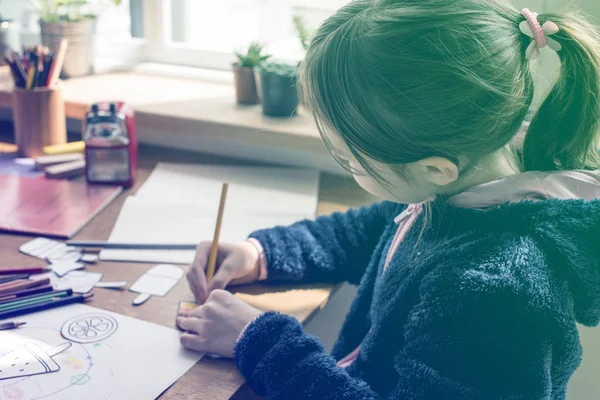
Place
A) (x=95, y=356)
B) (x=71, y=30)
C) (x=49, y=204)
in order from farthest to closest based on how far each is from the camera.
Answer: (x=71, y=30)
(x=49, y=204)
(x=95, y=356)

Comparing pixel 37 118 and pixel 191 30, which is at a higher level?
pixel 191 30

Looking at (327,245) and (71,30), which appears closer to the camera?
(327,245)

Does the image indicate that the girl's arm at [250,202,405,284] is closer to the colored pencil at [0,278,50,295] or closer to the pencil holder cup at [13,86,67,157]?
the colored pencil at [0,278,50,295]

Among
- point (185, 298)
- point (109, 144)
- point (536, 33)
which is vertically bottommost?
point (185, 298)

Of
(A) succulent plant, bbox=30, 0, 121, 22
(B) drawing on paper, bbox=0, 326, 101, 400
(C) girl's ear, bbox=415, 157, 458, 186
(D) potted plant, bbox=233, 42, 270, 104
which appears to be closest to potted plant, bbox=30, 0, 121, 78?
(A) succulent plant, bbox=30, 0, 121, 22

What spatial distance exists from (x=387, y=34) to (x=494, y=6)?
0.12 m

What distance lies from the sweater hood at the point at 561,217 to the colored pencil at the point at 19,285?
1.62 feet

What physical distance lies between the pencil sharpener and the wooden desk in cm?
5

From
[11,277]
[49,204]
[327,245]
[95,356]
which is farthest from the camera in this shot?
[49,204]

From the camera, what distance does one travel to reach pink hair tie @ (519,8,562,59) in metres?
0.65

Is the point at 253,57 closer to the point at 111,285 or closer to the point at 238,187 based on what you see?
the point at 238,187

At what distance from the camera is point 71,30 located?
56.1 inches

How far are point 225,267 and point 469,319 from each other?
35 cm

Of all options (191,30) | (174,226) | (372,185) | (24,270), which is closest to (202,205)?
(174,226)
